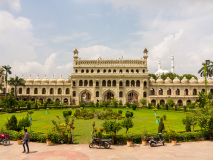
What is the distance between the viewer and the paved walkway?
11281mm

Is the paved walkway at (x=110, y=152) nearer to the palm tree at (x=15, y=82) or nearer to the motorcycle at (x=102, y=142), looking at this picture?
the motorcycle at (x=102, y=142)

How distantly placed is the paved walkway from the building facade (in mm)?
38781

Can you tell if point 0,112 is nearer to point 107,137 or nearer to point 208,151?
point 107,137

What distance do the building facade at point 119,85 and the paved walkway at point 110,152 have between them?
38781 mm

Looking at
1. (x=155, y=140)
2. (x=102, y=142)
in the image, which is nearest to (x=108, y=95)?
(x=155, y=140)

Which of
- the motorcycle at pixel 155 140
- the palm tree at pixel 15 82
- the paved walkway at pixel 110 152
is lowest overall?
the paved walkway at pixel 110 152

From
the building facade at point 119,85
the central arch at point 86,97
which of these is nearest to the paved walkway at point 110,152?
the building facade at point 119,85

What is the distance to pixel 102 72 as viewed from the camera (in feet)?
180

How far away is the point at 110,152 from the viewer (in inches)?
489

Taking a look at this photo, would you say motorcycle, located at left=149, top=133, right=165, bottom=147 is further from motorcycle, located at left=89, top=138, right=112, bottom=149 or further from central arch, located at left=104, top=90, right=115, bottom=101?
central arch, located at left=104, top=90, right=115, bottom=101

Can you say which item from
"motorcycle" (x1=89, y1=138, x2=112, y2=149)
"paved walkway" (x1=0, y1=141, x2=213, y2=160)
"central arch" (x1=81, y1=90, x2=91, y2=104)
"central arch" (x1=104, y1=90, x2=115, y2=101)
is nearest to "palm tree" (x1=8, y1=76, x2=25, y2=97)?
"central arch" (x1=81, y1=90, x2=91, y2=104)

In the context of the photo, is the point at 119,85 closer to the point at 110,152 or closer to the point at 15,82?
the point at 15,82

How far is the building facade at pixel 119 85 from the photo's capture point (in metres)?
53.2

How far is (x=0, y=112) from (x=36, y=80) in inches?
973
